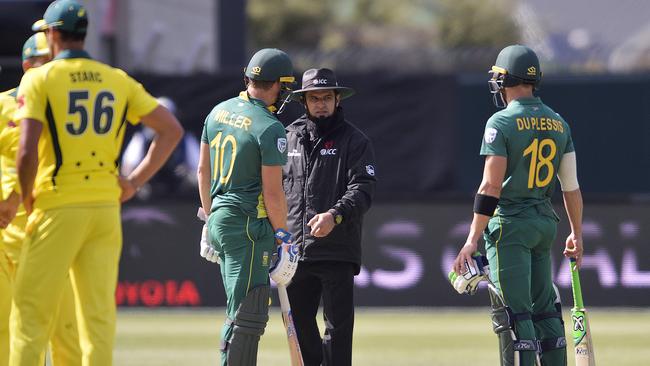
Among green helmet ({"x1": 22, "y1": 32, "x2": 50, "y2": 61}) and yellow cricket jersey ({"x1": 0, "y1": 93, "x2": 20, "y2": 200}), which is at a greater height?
green helmet ({"x1": 22, "y1": 32, "x2": 50, "y2": 61})

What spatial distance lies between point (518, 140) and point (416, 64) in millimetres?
18451

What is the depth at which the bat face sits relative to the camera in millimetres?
9195

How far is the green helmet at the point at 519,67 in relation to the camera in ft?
28.9

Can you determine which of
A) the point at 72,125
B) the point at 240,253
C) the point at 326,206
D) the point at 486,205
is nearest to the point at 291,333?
the point at 240,253

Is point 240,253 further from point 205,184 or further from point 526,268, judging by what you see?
point 526,268

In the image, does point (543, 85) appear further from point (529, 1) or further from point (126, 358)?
point (529, 1)

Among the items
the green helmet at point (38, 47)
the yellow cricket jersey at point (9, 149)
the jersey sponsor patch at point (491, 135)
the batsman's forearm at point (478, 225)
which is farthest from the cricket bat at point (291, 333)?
the green helmet at point (38, 47)

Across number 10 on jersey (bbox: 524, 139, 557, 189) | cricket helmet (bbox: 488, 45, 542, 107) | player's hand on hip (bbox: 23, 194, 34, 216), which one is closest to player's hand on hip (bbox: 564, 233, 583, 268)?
number 10 on jersey (bbox: 524, 139, 557, 189)

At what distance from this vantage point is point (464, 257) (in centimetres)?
870

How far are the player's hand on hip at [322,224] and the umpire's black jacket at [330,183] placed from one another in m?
0.21

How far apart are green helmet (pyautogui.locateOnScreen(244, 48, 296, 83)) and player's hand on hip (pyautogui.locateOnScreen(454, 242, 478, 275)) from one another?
61.5 inches

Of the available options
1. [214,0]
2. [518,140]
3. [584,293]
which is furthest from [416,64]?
[518,140]

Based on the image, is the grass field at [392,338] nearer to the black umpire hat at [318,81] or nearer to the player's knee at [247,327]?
the black umpire hat at [318,81]

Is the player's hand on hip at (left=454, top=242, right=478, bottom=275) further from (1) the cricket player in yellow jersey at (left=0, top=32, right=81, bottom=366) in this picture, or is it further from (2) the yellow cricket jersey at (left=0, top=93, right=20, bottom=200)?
(2) the yellow cricket jersey at (left=0, top=93, right=20, bottom=200)
